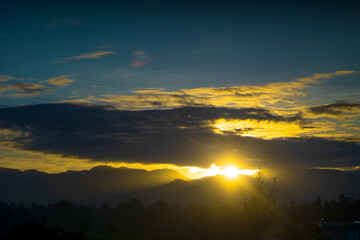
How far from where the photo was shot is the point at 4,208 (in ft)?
427

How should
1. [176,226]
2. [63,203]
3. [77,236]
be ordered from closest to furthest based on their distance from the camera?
[77,236], [176,226], [63,203]

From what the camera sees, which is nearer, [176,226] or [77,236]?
[77,236]

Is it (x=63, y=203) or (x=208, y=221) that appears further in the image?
(x=63, y=203)

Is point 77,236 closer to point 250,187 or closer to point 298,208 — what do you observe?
point 250,187

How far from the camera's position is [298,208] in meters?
121

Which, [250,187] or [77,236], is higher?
[250,187]

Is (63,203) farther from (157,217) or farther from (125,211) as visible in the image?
(157,217)

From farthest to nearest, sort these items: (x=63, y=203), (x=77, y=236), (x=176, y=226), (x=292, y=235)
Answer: (x=63, y=203), (x=176, y=226), (x=292, y=235), (x=77, y=236)

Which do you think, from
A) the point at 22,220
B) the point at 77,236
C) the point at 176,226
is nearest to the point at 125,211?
the point at 176,226

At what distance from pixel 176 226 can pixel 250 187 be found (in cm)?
6421

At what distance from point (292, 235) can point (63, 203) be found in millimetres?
97862

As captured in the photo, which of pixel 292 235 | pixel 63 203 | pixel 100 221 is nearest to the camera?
pixel 292 235

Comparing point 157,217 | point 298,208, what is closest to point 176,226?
point 157,217

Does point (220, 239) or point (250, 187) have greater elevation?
point (250, 187)
